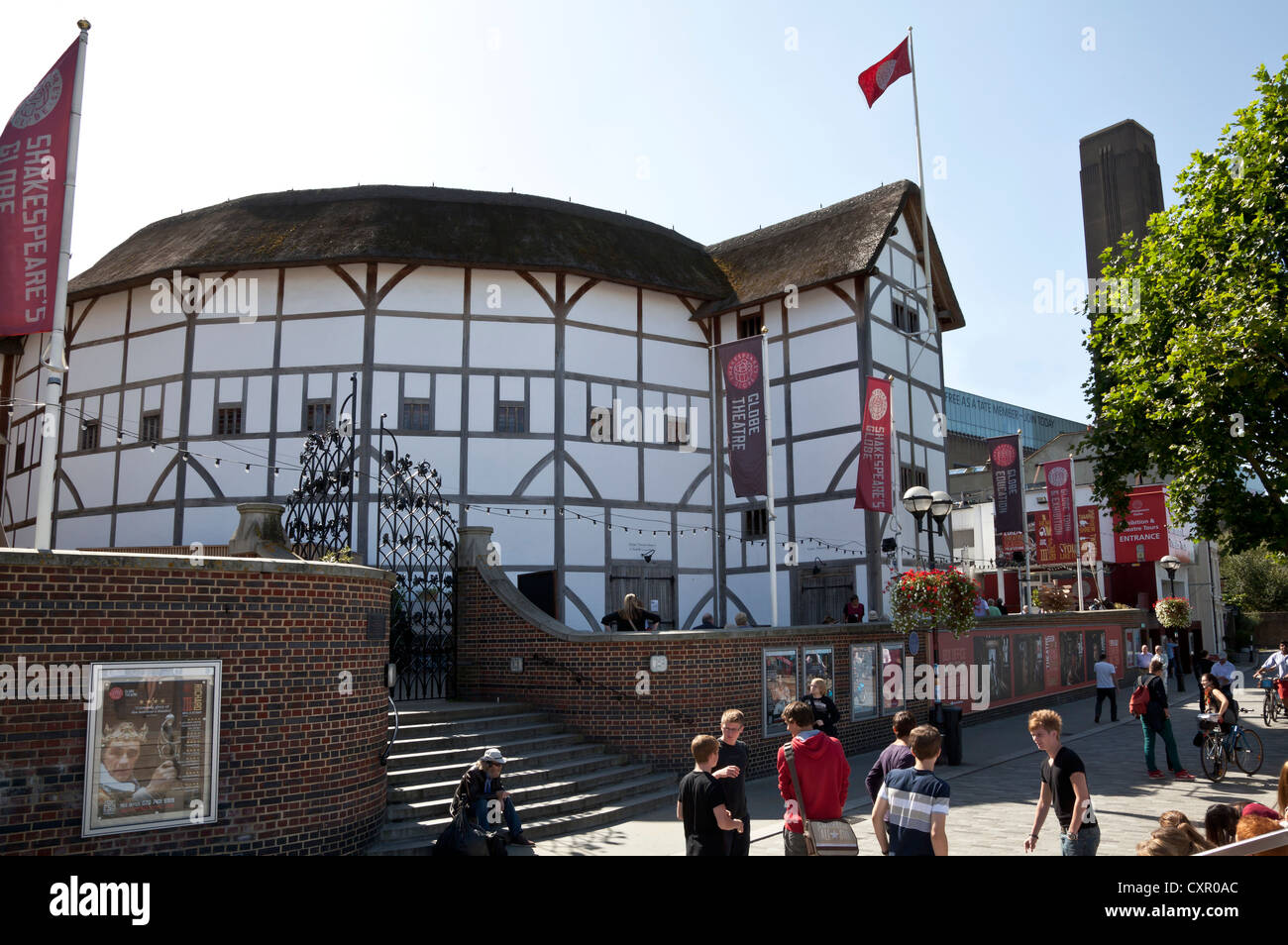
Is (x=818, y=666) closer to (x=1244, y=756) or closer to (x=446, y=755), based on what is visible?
(x=1244, y=756)

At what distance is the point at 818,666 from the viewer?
15.0 metres

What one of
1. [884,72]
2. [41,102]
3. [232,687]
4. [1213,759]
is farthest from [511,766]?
[884,72]

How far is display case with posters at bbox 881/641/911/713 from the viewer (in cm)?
1645

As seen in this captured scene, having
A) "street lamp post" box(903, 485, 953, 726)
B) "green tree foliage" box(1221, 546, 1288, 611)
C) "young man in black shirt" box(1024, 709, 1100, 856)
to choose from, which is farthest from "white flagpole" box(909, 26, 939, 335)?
"green tree foliage" box(1221, 546, 1288, 611)

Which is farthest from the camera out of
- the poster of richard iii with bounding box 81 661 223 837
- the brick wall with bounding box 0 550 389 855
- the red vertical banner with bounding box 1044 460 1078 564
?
the red vertical banner with bounding box 1044 460 1078 564

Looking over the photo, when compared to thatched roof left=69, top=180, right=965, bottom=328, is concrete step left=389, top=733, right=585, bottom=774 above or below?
below

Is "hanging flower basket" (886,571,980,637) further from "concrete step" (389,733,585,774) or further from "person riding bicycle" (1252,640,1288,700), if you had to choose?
"person riding bicycle" (1252,640,1288,700)

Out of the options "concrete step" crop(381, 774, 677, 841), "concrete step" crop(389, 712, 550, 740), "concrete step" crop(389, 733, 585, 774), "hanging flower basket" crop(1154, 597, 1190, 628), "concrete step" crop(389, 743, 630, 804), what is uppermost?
"hanging flower basket" crop(1154, 597, 1190, 628)

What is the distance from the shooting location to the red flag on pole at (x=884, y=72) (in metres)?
22.5

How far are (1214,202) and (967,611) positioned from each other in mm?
8310

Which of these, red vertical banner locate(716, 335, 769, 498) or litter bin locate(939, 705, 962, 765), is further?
red vertical banner locate(716, 335, 769, 498)

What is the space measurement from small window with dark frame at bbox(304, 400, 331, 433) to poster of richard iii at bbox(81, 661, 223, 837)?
1336 centimetres

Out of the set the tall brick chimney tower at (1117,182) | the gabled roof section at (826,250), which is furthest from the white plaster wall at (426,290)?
the tall brick chimney tower at (1117,182)

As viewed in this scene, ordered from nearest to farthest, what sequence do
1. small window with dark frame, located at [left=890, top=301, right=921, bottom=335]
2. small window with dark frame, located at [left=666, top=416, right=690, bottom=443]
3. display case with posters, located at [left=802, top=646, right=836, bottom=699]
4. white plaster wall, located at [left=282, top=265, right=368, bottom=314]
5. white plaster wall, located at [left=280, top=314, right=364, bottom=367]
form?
display case with posters, located at [left=802, top=646, right=836, bottom=699] → white plaster wall, located at [left=280, top=314, right=364, bottom=367] → white plaster wall, located at [left=282, top=265, right=368, bottom=314] → small window with dark frame, located at [left=666, top=416, right=690, bottom=443] → small window with dark frame, located at [left=890, top=301, right=921, bottom=335]
